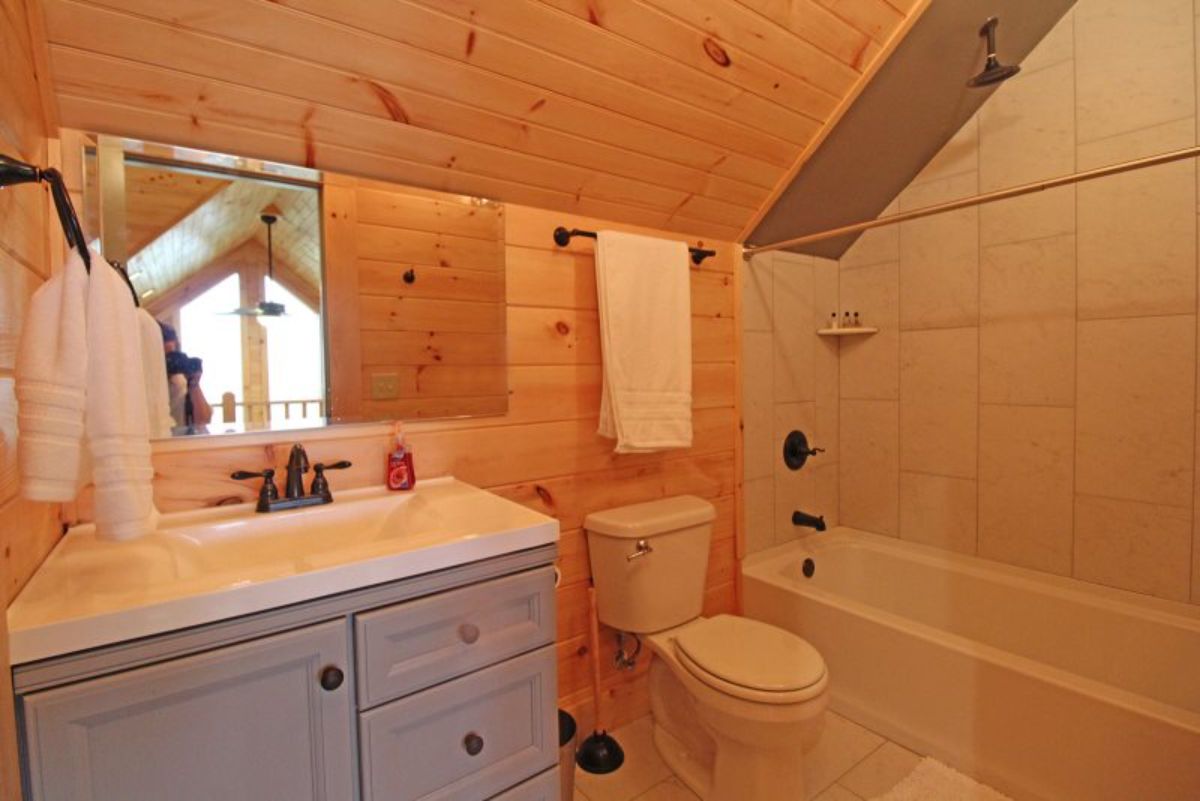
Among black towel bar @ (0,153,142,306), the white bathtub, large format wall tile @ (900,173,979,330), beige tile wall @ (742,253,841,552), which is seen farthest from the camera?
beige tile wall @ (742,253,841,552)

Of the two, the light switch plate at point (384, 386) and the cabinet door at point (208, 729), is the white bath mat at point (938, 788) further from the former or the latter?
the light switch plate at point (384, 386)

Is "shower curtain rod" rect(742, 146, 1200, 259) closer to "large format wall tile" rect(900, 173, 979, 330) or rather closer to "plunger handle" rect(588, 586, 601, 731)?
"large format wall tile" rect(900, 173, 979, 330)

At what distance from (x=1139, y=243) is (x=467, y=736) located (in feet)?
7.94

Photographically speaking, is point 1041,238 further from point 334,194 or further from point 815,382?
point 334,194

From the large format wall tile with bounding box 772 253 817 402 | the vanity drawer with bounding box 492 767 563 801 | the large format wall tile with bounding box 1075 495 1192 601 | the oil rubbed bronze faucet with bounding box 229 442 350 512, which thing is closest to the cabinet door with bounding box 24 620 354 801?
the vanity drawer with bounding box 492 767 563 801

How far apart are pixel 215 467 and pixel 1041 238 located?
2.66 m

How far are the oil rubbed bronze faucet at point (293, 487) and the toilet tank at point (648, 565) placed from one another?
2.63ft

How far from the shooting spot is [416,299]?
5.03 ft

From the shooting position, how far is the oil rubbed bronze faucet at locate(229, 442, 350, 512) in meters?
1.24

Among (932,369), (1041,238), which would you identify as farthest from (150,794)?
(1041,238)

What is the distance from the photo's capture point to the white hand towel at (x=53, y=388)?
0.71m

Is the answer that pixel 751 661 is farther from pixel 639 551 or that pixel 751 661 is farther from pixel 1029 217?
pixel 1029 217

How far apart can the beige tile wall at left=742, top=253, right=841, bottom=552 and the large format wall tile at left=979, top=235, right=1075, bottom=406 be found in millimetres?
615

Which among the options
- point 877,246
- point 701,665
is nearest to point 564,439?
point 701,665
